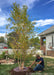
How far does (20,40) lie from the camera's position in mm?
5539

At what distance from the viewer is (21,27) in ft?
18.6

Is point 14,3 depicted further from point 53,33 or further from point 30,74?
point 53,33

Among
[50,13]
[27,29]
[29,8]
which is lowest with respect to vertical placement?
[27,29]

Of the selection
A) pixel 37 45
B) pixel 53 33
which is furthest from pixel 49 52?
pixel 37 45

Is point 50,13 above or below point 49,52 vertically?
above

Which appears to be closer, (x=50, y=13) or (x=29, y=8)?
(x=29, y=8)

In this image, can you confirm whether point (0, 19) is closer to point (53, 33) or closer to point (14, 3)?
point (14, 3)

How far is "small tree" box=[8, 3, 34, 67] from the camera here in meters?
5.59

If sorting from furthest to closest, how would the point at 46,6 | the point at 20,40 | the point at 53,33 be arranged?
the point at 53,33
the point at 46,6
the point at 20,40

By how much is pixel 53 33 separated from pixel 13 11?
10.5 m

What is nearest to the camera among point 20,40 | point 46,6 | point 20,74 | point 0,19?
point 20,74

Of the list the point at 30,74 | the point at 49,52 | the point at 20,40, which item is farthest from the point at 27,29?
the point at 49,52

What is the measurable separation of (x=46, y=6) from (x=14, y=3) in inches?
203

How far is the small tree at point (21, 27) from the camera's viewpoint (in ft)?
18.3
